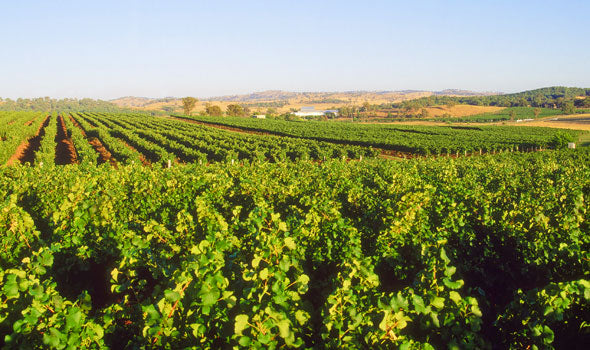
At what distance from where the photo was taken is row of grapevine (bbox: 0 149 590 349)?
323 centimetres

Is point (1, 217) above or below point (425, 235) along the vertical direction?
above

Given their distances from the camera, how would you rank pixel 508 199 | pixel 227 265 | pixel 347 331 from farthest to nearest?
pixel 508 199
pixel 227 265
pixel 347 331

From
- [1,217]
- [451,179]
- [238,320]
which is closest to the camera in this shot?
[238,320]

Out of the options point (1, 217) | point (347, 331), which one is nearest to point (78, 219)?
point (1, 217)

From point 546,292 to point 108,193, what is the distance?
370 inches

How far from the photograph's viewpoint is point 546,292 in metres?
3.34

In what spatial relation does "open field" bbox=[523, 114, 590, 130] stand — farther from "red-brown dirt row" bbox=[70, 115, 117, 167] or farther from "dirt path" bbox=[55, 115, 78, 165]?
"dirt path" bbox=[55, 115, 78, 165]

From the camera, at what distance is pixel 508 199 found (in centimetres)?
899

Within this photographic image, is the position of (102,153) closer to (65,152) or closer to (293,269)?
(65,152)

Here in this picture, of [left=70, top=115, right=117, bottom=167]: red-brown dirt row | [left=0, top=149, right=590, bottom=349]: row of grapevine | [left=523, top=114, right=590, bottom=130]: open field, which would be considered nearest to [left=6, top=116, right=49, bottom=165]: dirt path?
[left=70, top=115, right=117, bottom=167]: red-brown dirt row

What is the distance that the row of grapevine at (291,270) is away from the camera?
323cm

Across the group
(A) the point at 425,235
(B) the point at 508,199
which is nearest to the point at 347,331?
(A) the point at 425,235

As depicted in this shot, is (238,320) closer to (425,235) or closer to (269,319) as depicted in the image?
(269,319)

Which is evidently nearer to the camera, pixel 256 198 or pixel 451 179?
pixel 256 198
